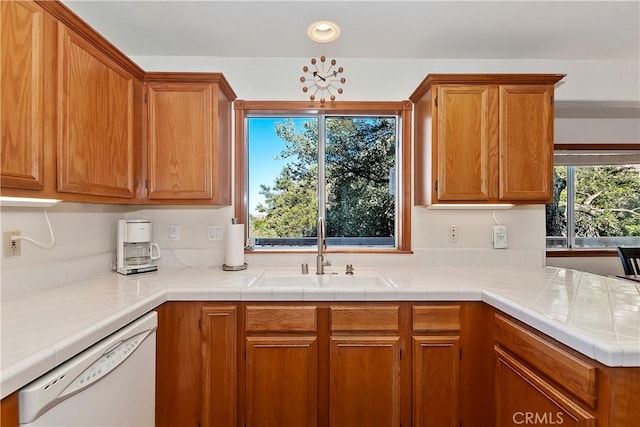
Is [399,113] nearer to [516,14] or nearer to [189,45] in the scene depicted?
[516,14]

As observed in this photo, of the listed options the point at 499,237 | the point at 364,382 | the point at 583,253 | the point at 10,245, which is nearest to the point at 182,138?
the point at 10,245

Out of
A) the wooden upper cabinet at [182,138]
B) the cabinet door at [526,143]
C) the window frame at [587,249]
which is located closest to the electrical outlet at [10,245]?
the wooden upper cabinet at [182,138]

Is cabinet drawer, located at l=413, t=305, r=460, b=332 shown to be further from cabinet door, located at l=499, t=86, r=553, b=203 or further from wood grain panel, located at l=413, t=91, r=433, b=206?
cabinet door, located at l=499, t=86, r=553, b=203

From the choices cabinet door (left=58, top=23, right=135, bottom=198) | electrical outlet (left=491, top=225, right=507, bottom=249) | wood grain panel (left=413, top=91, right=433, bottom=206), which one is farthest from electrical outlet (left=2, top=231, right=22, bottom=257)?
electrical outlet (left=491, top=225, right=507, bottom=249)

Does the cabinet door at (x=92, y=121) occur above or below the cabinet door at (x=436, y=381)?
above

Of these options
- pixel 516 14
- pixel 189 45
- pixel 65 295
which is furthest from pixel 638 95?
pixel 65 295

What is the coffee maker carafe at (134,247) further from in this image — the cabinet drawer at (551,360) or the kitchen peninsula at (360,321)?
the cabinet drawer at (551,360)

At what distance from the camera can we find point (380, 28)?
193 centimetres

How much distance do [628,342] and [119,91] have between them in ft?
7.74

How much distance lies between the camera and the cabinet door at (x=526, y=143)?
196 centimetres

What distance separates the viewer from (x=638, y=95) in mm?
2328

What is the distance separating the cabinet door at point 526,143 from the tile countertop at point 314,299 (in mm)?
543

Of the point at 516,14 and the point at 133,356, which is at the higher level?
the point at 516,14

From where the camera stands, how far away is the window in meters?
3.68
